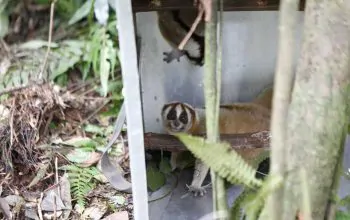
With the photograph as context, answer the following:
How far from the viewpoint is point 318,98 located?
112 cm

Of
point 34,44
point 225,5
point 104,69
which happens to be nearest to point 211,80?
point 225,5

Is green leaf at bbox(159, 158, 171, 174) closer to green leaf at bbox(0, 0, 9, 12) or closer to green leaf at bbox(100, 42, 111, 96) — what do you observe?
green leaf at bbox(100, 42, 111, 96)

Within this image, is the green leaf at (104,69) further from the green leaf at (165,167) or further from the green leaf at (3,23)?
the green leaf at (165,167)

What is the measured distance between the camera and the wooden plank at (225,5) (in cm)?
162

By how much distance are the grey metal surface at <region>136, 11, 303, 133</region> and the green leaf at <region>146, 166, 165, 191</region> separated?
7.8 inches

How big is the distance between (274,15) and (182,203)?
0.61m

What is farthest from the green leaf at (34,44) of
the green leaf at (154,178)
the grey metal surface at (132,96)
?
the grey metal surface at (132,96)

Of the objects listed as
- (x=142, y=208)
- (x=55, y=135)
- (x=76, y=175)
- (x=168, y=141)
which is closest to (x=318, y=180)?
(x=142, y=208)

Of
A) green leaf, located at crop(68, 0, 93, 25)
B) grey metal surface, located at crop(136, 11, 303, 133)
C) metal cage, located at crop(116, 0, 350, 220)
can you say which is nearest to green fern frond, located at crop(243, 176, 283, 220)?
metal cage, located at crop(116, 0, 350, 220)

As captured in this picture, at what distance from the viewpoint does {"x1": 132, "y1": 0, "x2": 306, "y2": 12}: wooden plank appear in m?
1.62

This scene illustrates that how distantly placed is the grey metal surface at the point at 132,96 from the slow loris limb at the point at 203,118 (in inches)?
14.5

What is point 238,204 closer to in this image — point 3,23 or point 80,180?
point 80,180

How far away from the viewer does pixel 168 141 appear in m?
1.73

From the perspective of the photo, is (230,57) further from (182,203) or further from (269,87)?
(182,203)
